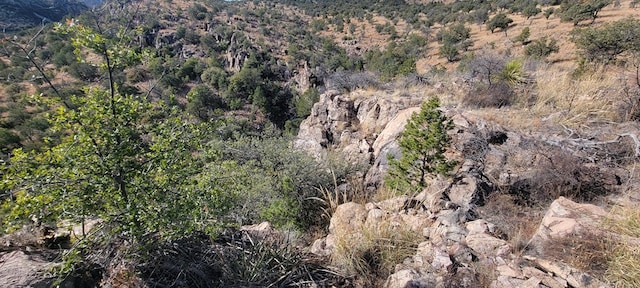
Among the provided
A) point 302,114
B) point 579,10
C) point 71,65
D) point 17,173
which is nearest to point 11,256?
point 17,173

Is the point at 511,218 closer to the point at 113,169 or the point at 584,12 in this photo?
the point at 113,169

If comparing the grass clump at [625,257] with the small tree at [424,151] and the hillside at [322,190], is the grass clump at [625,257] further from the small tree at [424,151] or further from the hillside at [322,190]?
the small tree at [424,151]

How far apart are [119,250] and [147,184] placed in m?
0.53

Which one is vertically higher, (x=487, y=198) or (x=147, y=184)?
(x=147, y=184)

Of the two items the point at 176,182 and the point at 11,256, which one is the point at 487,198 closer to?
the point at 176,182

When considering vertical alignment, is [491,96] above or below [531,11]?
below

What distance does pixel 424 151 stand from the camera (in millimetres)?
4852

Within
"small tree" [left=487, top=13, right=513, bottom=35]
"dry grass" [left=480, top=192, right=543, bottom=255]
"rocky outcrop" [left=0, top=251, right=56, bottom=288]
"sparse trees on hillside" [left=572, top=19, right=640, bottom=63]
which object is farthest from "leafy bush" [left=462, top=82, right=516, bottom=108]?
"small tree" [left=487, top=13, right=513, bottom=35]

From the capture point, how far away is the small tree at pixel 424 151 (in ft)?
15.4

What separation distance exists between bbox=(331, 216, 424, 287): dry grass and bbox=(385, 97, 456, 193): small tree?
5.74 ft

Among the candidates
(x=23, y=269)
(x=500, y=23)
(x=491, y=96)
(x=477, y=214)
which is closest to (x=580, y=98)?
(x=491, y=96)

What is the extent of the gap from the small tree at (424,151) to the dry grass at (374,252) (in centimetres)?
175

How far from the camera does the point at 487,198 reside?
4051 mm

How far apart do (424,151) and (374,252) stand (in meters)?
2.50
